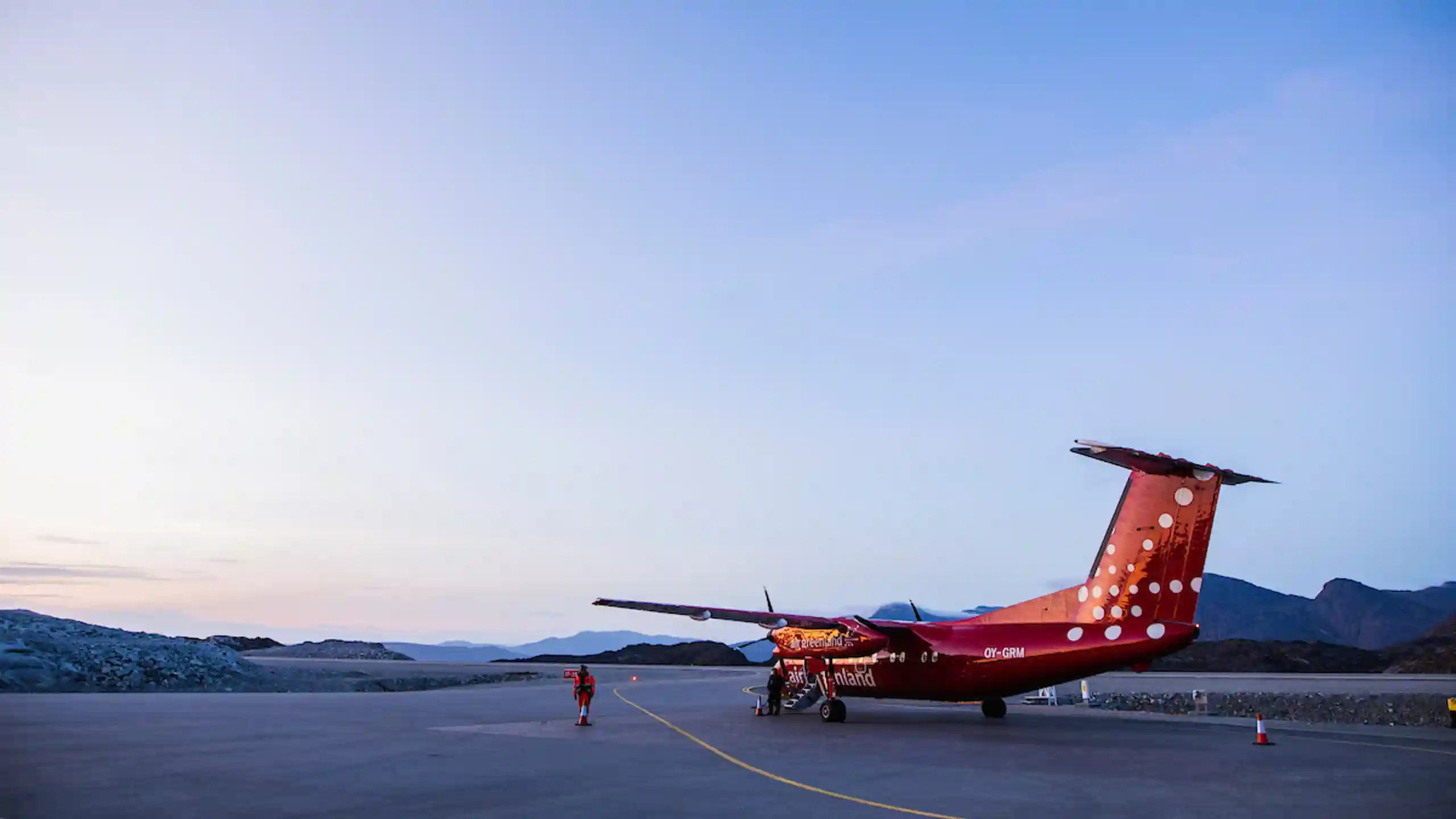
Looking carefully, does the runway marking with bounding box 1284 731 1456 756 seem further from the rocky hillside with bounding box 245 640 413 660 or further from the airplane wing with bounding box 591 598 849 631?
the rocky hillside with bounding box 245 640 413 660

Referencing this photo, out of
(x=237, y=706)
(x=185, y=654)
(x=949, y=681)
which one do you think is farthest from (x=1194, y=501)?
(x=185, y=654)

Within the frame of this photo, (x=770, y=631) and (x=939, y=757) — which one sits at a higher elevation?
(x=770, y=631)

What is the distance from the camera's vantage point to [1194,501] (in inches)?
912

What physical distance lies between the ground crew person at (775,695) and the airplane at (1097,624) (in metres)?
2.53

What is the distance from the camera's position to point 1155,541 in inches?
926

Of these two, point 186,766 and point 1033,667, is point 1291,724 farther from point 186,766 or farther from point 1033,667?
point 186,766

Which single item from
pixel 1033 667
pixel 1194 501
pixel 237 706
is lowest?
pixel 237 706

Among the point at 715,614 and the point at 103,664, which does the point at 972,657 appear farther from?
the point at 103,664

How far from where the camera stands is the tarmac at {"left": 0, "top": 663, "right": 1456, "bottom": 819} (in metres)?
13.1

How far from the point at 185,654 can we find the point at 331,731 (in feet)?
110

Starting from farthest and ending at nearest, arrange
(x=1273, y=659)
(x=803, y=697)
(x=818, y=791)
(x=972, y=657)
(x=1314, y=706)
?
(x=1273, y=659) → (x=803, y=697) → (x=1314, y=706) → (x=972, y=657) → (x=818, y=791)

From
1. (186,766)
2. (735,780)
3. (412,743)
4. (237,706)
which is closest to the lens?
(735,780)

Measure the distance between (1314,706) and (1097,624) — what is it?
45.8 feet

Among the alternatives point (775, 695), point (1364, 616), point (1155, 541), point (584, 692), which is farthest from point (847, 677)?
point (1364, 616)
